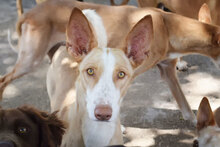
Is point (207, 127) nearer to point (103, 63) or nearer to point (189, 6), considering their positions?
point (103, 63)

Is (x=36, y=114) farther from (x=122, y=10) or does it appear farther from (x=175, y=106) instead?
(x=175, y=106)

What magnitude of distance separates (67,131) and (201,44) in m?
1.71

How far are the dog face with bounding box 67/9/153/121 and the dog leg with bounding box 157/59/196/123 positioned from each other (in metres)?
1.42

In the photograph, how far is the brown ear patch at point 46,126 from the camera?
1.99 meters

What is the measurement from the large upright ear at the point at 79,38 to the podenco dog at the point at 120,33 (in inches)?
41.5

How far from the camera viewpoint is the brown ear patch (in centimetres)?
199

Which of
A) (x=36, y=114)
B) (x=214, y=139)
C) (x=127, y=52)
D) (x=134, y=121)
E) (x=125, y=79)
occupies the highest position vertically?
(x=127, y=52)

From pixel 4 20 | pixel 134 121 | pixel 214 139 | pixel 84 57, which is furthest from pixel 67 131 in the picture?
pixel 4 20

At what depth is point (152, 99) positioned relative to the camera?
13.0ft

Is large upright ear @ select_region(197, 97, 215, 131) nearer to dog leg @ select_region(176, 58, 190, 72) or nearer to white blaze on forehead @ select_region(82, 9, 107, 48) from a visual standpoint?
white blaze on forehead @ select_region(82, 9, 107, 48)

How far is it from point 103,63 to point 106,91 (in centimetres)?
18

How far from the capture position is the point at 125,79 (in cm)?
207

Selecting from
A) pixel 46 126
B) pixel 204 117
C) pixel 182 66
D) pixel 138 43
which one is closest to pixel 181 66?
pixel 182 66

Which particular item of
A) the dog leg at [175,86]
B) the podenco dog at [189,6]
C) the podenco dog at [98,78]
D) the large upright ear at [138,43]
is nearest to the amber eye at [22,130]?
the podenco dog at [98,78]
